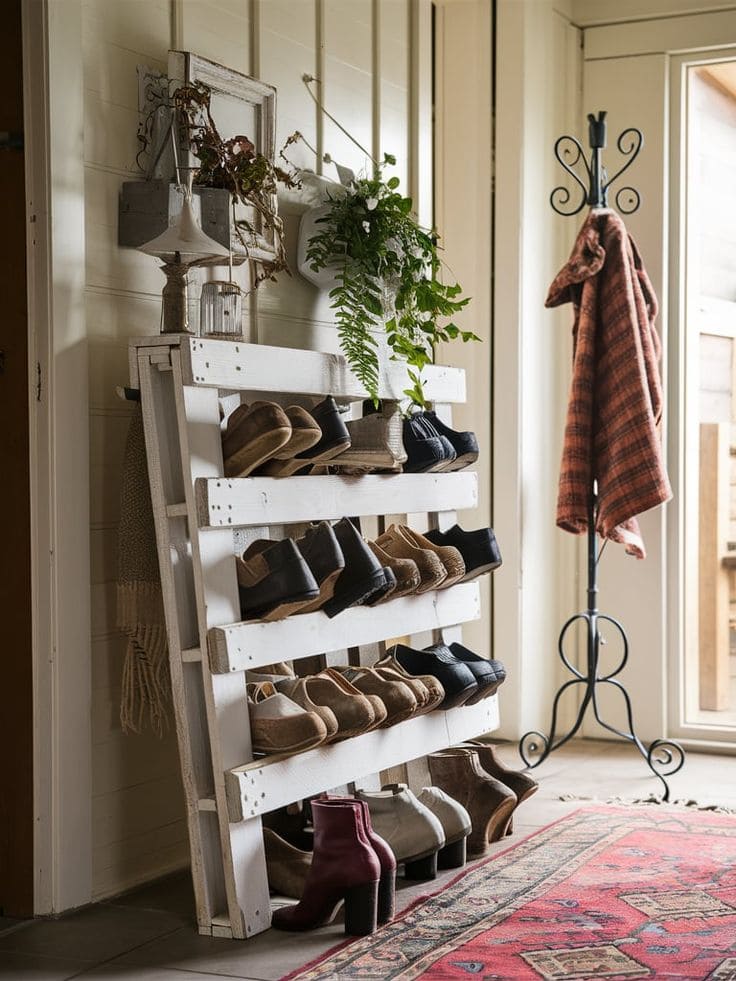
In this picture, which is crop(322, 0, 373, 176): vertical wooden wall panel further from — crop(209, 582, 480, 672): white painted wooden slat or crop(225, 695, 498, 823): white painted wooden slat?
crop(225, 695, 498, 823): white painted wooden slat

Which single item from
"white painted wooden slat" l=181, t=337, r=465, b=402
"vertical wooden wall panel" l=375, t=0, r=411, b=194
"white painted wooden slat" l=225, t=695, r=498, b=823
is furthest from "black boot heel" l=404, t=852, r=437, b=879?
"vertical wooden wall panel" l=375, t=0, r=411, b=194

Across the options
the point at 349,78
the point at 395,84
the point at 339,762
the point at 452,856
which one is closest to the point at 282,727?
the point at 339,762

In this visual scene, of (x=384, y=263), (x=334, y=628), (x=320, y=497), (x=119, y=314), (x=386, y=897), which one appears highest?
(x=384, y=263)

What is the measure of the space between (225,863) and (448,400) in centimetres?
142

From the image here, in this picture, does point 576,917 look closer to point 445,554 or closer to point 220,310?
point 445,554

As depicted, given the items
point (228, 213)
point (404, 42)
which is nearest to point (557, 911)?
point (228, 213)

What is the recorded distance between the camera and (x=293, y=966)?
7.66 ft

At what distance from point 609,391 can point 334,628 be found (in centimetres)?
144

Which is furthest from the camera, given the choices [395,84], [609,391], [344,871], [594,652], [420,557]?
[594,652]

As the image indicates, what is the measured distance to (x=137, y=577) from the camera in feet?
8.67

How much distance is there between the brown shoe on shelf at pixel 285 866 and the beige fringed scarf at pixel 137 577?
0.35m

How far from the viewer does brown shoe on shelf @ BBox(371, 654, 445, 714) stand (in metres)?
2.88

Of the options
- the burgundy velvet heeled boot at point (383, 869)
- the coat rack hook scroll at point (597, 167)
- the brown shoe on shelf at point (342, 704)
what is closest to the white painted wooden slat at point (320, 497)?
the brown shoe on shelf at point (342, 704)

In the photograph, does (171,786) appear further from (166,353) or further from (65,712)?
(166,353)
